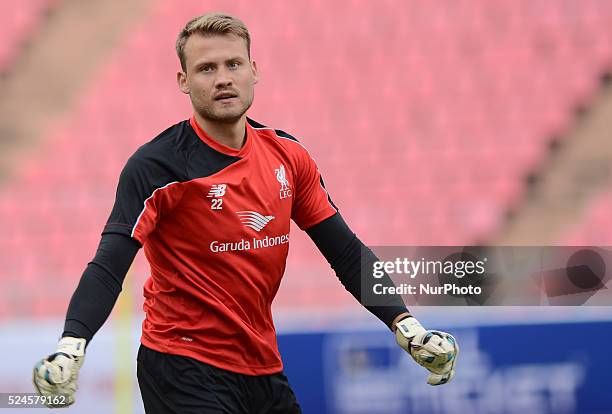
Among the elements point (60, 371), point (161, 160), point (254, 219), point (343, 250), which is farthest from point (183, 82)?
point (60, 371)

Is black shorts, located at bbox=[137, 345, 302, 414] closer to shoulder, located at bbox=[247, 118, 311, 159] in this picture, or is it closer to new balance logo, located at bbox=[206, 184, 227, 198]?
new balance logo, located at bbox=[206, 184, 227, 198]

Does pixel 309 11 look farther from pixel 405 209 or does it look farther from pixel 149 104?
pixel 405 209

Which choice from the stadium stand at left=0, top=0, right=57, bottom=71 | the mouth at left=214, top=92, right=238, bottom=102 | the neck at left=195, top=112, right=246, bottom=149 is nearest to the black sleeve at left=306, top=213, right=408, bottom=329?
the neck at left=195, top=112, right=246, bottom=149

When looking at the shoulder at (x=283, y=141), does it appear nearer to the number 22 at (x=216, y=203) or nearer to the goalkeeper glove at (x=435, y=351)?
the number 22 at (x=216, y=203)

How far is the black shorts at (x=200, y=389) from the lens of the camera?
3.29m

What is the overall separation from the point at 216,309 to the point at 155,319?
0.77ft

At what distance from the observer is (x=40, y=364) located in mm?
2812

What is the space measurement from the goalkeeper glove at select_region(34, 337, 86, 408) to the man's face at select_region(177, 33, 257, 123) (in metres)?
0.96

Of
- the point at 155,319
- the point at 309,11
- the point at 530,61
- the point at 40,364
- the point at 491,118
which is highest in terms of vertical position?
the point at 309,11

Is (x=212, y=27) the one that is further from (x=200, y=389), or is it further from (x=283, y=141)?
(x=200, y=389)

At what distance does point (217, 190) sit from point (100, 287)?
53cm

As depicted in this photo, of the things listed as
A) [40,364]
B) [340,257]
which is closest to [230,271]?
[340,257]

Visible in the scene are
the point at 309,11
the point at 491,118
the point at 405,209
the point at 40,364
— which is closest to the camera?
the point at 40,364

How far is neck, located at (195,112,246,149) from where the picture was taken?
3455mm
